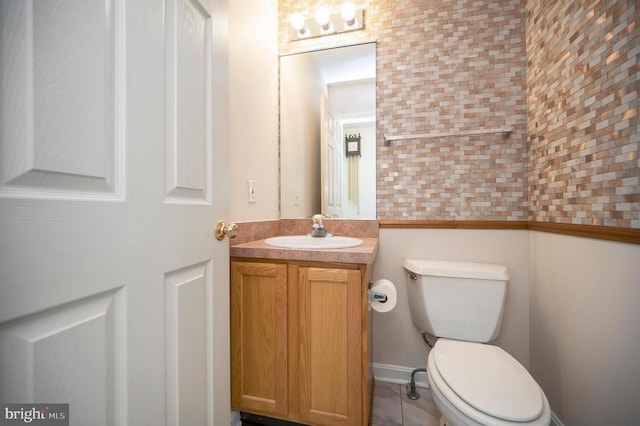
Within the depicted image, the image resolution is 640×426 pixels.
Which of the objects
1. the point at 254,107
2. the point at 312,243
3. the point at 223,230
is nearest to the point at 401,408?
the point at 312,243

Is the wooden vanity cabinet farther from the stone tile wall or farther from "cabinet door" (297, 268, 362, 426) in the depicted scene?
the stone tile wall

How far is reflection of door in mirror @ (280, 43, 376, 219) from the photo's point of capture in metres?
1.62

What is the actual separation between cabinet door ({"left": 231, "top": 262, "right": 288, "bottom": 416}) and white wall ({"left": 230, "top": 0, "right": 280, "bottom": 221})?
335 mm

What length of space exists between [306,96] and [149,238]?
4.76 ft

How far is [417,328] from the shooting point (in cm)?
156

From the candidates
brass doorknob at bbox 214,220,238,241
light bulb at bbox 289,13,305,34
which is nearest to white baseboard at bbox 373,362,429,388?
brass doorknob at bbox 214,220,238,241

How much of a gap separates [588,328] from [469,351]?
0.43m

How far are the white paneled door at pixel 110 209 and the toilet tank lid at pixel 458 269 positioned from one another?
1.02 metres

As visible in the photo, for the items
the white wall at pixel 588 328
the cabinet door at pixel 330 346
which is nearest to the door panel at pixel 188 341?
the cabinet door at pixel 330 346

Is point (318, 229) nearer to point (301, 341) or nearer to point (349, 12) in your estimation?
point (301, 341)

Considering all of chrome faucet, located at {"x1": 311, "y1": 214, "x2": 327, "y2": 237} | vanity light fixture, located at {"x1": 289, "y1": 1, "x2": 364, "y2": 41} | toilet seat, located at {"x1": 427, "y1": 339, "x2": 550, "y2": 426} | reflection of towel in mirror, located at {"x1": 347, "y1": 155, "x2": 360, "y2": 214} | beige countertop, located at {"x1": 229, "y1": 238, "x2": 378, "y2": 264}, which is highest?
vanity light fixture, located at {"x1": 289, "y1": 1, "x2": 364, "y2": 41}

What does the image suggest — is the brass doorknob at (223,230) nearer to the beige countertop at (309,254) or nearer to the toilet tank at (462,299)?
the beige countertop at (309,254)

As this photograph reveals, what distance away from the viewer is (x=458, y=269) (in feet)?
4.25
